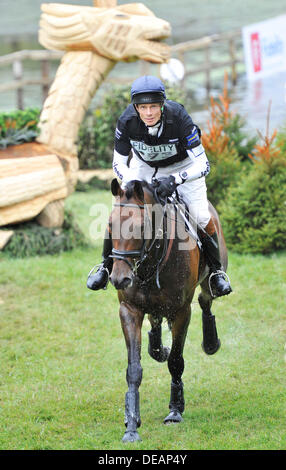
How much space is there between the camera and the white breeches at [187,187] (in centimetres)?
639

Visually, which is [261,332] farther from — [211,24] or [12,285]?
[211,24]

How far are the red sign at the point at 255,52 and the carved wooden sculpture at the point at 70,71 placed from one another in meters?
4.61

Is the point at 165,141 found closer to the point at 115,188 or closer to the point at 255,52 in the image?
the point at 115,188

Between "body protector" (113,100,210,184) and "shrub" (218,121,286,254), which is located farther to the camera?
"shrub" (218,121,286,254)

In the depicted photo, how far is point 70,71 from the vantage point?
11375 mm

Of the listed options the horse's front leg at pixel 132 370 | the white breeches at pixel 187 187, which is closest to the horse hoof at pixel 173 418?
the horse's front leg at pixel 132 370

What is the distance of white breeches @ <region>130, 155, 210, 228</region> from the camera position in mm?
6391

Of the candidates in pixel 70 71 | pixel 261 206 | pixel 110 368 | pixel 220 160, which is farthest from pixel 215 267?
pixel 70 71

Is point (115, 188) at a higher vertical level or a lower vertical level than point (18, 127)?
higher

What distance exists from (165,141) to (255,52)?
1083cm

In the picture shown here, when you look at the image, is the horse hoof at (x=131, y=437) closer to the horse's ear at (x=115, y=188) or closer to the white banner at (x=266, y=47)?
the horse's ear at (x=115, y=188)

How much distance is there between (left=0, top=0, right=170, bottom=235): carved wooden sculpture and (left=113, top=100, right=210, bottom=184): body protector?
4.78m

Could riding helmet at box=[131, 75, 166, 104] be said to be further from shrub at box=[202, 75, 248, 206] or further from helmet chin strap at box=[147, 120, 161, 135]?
shrub at box=[202, 75, 248, 206]

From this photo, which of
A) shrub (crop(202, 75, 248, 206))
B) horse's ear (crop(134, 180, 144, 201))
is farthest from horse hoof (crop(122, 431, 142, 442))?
shrub (crop(202, 75, 248, 206))
